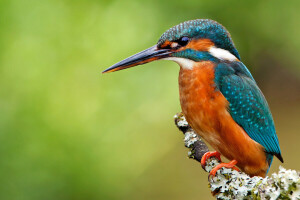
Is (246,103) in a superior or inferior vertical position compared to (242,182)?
superior

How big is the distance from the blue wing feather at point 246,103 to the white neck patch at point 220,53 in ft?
0.11

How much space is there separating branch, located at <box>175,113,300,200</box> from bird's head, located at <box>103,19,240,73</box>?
0.40 m

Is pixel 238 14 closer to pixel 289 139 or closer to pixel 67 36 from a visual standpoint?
pixel 289 139

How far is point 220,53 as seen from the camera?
2488 mm

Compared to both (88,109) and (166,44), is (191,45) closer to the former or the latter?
(166,44)

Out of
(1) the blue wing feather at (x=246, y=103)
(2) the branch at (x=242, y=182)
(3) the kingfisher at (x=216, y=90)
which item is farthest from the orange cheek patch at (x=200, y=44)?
(2) the branch at (x=242, y=182)

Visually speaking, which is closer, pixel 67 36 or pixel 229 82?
pixel 229 82

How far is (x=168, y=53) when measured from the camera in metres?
2.42

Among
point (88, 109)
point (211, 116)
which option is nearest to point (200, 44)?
point (211, 116)

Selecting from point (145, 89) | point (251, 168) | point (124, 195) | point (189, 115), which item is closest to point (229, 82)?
point (189, 115)

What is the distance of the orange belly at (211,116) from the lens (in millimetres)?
2449

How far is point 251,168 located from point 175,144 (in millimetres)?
2119

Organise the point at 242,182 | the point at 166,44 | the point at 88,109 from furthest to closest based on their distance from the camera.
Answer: the point at 88,109
the point at 166,44
the point at 242,182

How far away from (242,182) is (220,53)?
2.36 feet
